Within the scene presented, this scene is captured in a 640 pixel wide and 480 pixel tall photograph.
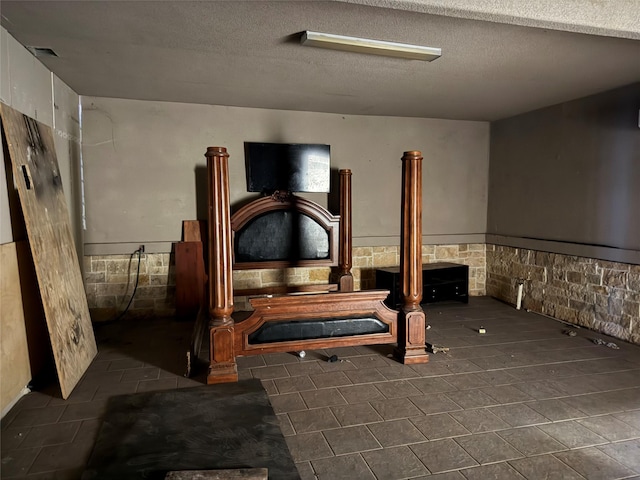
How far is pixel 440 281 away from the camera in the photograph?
5660 millimetres

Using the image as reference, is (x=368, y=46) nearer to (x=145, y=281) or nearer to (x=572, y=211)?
(x=572, y=211)

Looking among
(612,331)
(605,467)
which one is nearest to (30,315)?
(605,467)

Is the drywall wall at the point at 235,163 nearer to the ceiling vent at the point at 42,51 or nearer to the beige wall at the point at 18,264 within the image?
the beige wall at the point at 18,264

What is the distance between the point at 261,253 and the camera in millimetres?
5281

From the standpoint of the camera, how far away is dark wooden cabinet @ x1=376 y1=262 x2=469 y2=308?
219 inches

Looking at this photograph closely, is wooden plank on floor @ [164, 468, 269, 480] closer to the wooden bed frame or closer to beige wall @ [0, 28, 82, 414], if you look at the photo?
the wooden bed frame

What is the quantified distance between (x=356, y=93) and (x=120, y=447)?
389 centimetres

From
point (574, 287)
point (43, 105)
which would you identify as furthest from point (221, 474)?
point (574, 287)

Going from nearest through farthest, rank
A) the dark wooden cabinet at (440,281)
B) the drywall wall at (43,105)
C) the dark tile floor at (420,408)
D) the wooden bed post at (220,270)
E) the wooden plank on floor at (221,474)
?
1. the wooden plank on floor at (221,474)
2. the dark tile floor at (420,408)
3. the drywall wall at (43,105)
4. the wooden bed post at (220,270)
5. the dark wooden cabinet at (440,281)

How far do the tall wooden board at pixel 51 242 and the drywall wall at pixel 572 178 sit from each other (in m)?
5.12

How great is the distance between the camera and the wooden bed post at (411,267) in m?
3.71

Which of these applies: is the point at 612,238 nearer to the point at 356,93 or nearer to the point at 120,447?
the point at 356,93

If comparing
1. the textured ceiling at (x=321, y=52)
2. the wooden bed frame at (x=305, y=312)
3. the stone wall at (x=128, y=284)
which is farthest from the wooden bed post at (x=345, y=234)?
the stone wall at (x=128, y=284)

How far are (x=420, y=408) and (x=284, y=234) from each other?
9.66 ft
